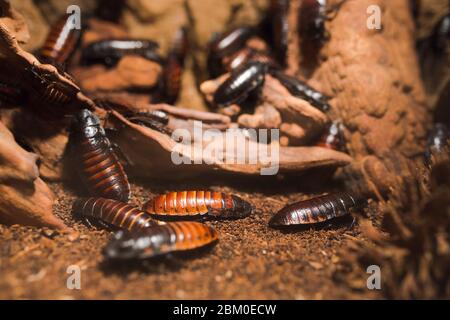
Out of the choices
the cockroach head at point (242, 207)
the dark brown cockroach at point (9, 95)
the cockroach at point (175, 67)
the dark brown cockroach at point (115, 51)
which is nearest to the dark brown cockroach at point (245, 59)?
the cockroach at point (175, 67)

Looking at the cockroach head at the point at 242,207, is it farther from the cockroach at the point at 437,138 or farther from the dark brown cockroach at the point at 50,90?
the cockroach at the point at 437,138

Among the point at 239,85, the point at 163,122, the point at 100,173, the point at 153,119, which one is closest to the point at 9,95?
the point at 100,173

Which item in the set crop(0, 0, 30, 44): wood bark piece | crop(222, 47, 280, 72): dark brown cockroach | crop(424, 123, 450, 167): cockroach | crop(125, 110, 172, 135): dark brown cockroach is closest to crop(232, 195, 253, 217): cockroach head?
crop(125, 110, 172, 135): dark brown cockroach

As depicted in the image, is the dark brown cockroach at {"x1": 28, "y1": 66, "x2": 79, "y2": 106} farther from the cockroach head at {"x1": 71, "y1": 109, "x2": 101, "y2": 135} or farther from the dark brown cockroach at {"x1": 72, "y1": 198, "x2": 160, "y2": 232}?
the dark brown cockroach at {"x1": 72, "y1": 198, "x2": 160, "y2": 232}

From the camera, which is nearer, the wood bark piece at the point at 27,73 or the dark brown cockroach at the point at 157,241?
the dark brown cockroach at the point at 157,241
